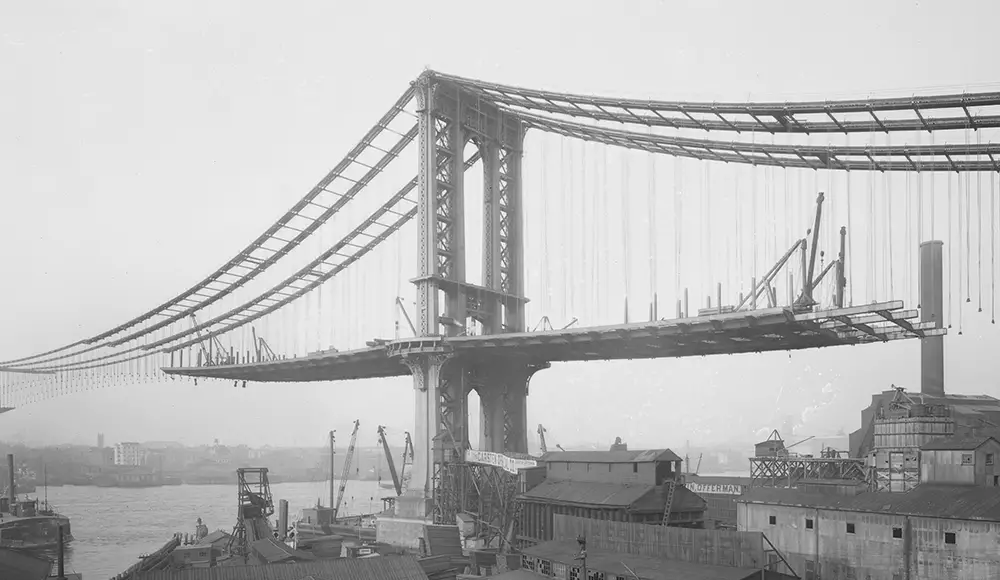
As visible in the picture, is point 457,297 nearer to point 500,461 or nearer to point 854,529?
point 500,461

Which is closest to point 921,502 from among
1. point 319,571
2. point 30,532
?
point 319,571

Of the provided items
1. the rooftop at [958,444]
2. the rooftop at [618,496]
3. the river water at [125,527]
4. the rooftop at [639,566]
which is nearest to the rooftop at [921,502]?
the rooftop at [958,444]

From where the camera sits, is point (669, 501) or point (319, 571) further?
point (669, 501)

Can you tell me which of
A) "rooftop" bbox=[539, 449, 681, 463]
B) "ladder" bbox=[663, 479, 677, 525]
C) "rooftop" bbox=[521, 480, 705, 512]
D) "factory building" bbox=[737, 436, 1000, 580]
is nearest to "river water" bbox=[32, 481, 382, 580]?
"rooftop" bbox=[539, 449, 681, 463]

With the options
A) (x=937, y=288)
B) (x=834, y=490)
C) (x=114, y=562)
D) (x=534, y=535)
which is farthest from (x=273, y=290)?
(x=937, y=288)

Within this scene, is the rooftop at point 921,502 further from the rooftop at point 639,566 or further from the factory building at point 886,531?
the rooftop at point 639,566

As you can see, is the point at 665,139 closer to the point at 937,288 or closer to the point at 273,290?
the point at 273,290
